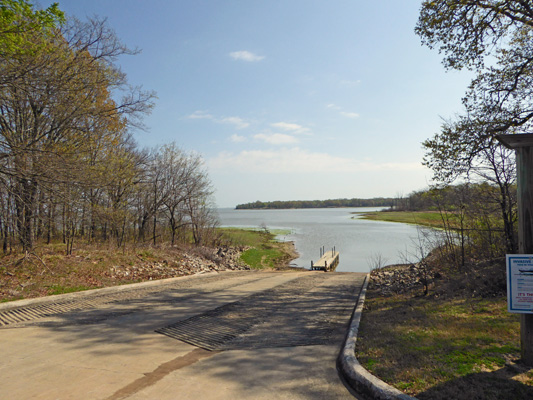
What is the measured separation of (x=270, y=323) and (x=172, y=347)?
216 centimetres

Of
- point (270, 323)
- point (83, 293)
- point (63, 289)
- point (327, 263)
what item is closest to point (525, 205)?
point (270, 323)

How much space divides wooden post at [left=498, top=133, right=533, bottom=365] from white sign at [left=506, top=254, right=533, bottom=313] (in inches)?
6.4

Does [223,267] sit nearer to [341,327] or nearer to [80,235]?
[80,235]

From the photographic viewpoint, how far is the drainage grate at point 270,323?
5.84m

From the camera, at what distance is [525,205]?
14.1ft

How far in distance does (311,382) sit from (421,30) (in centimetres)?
1038

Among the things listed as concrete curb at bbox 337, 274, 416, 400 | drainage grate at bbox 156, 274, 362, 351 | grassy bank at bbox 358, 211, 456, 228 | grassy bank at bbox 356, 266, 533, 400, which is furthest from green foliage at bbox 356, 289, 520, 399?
grassy bank at bbox 358, 211, 456, 228

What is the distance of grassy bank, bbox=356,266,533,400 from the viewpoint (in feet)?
12.3

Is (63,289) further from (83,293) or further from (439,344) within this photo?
(439,344)

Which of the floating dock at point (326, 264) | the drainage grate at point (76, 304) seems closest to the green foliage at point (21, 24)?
the drainage grate at point (76, 304)

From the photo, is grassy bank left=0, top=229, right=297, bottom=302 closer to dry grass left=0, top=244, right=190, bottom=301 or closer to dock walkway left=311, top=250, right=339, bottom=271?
dry grass left=0, top=244, right=190, bottom=301

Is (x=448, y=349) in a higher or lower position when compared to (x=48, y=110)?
lower

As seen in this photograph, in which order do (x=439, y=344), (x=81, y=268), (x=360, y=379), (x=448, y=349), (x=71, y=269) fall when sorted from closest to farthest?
(x=360, y=379), (x=448, y=349), (x=439, y=344), (x=71, y=269), (x=81, y=268)

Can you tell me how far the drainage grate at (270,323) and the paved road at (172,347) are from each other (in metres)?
0.02
